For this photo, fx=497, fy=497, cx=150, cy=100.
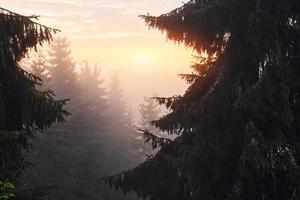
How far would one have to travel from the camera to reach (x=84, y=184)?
39.3 m

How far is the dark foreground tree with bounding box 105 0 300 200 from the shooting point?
10.5 m

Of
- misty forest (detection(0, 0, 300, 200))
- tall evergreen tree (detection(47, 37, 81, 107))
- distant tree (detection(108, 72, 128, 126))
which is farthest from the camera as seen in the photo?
distant tree (detection(108, 72, 128, 126))

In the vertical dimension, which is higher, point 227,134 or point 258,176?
point 227,134

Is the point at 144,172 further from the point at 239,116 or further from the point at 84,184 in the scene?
the point at 84,184

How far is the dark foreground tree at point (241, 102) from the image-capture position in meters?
10.5

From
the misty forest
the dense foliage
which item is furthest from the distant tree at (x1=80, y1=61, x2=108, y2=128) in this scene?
the misty forest

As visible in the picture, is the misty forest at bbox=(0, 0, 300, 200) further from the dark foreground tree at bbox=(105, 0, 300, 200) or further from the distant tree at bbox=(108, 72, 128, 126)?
the distant tree at bbox=(108, 72, 128, 126)

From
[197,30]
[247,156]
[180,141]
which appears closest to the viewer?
[247,156]

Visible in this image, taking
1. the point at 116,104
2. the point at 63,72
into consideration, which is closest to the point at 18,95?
the point at 63,72

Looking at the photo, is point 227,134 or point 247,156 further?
point 227,134

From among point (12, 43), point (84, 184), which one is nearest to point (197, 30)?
point (12, 43)

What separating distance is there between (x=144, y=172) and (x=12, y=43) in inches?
188

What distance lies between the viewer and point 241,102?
10391mm

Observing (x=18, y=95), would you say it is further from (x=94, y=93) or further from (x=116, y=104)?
(x=116, y=104)
